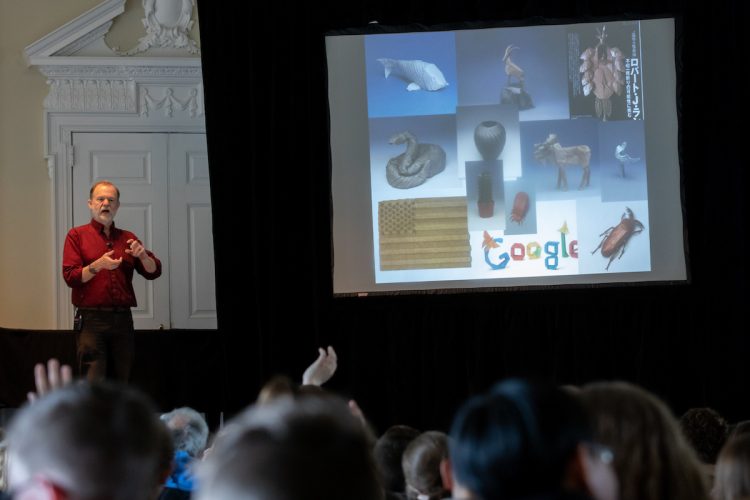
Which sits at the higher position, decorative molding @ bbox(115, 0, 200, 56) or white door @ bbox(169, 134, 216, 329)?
decorative molding @ bbox(115, 0, 200, 56)

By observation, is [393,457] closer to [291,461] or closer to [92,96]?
[291,461]

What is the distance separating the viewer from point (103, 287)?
213 inches

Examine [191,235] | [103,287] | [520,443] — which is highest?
[191,235]

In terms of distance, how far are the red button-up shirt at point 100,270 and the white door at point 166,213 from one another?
1134 millimetres

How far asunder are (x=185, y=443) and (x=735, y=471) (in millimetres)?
1962

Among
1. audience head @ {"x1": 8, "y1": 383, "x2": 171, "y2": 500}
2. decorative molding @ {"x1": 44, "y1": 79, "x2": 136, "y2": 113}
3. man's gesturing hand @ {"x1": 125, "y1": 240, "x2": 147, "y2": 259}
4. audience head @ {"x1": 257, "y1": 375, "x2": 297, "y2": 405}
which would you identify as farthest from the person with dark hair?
decorative molding @ {"x1": 44, "y1": 79, "x2": 136, "y2": 113}

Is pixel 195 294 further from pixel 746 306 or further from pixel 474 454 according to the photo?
pixel 474 454

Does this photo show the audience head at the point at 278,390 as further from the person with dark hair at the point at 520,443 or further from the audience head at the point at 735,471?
the person with dark hair at the point at 520,443

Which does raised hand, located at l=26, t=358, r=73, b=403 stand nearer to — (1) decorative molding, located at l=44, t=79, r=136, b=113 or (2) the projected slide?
(2) the projected slide

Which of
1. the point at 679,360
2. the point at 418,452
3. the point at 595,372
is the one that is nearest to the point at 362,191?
the point at 595,372

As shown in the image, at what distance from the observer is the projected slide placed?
5.91 m

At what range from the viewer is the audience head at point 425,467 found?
2615mm

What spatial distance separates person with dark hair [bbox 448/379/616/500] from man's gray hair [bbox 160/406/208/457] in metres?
2.18

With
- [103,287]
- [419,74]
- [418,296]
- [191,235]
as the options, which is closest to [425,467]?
[103,287]
